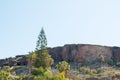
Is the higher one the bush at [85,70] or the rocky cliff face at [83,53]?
the rocky cliff face at [83,53]

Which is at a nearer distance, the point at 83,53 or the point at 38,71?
the point at 38,71

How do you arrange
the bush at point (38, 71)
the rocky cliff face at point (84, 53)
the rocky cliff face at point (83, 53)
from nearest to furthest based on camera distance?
the bush at point (38, 71)
the rocky cliff face at point (83, 53)
the rocky cliff face at point (84, 53)

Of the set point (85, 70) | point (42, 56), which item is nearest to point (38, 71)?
point (42, 56)

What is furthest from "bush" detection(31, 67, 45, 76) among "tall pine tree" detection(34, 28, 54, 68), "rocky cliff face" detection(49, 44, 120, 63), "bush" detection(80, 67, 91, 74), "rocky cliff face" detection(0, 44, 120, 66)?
"rocky cliff face" detection(49, 44, 120, 63)

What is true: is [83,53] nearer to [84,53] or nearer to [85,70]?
[84,53]

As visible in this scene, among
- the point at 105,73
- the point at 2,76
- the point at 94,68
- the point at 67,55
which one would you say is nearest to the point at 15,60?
the point at 67,55

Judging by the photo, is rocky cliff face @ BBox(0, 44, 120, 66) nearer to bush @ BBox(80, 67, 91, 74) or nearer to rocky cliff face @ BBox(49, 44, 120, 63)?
rocky cliff face @ BBox(49, 44, 120, 63)

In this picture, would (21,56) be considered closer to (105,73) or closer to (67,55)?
(67,55)

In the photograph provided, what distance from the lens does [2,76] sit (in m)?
73.1

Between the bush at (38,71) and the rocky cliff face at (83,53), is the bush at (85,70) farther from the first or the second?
the bush at (38,71)

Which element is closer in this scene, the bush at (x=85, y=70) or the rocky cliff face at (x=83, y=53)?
the bush at (x=85, y=70)

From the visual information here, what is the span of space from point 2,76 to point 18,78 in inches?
411

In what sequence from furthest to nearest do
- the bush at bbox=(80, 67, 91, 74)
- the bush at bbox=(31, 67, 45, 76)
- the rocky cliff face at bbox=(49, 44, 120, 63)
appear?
the rocky cliff face at bbox=(49, 44, 120, 63)
the bush at bbox=(80, 67, 91, 74)
the bush at bbox=(31, 67, 45, 76)

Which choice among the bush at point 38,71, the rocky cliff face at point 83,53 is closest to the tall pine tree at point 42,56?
the bush at point 38,71
